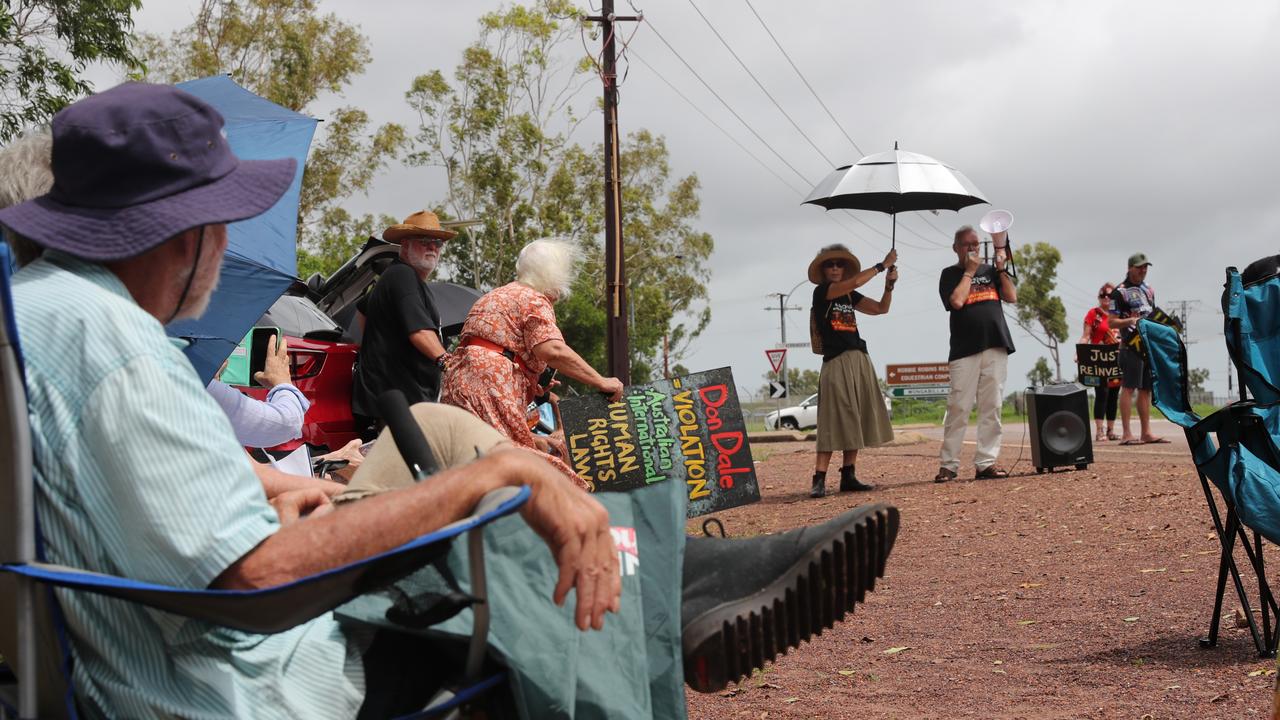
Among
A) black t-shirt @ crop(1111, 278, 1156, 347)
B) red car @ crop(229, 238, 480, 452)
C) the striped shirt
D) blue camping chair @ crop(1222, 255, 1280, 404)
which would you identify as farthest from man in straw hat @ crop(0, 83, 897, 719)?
black t-shirt @ crop(1111, 278, 1156, 347)

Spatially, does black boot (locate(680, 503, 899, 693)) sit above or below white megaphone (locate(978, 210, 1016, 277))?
below

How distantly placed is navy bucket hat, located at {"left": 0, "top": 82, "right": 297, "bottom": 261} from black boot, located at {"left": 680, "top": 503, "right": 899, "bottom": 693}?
990 millimetres

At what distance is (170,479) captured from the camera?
1597 mm

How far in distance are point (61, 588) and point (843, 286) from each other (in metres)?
8.79

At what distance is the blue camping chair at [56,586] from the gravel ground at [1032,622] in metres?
2.44

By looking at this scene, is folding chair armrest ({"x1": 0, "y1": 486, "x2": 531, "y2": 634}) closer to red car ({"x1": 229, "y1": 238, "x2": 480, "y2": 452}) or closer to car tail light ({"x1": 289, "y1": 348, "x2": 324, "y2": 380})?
red car ({"x1": 229, "y1": 238, "x2": 480, "y2": 452})

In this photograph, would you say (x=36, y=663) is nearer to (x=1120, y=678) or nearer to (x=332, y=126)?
(x=1120, y=678)

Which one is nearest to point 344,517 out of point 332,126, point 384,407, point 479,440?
point 384,407

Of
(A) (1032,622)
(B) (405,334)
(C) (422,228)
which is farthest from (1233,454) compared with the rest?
(C) (422,228)

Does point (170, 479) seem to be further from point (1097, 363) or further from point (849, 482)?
point (1097, 363)

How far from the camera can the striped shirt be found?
1603 mm

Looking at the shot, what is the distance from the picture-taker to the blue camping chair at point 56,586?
157 cm

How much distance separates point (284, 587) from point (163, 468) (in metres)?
0.22

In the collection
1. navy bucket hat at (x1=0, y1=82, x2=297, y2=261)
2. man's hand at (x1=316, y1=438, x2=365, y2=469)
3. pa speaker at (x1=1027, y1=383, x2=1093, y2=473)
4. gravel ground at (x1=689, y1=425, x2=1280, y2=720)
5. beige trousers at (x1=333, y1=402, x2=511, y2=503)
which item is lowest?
gravel ground at (x1=689, y1=425, x2=1280, y2=720)
